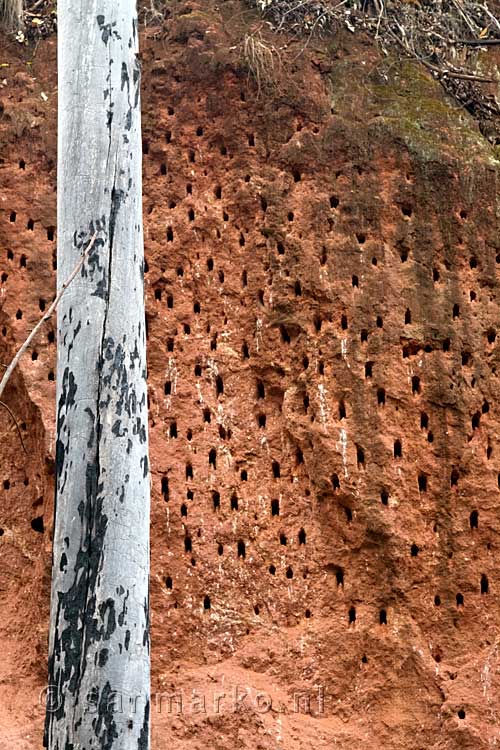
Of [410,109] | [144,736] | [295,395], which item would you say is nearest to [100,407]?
[144,736]

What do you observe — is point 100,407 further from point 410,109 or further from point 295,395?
point 410,109

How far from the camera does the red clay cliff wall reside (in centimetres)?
787

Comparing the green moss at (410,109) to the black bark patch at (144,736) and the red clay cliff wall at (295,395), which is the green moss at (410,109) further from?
the black bark patch at (144,736)

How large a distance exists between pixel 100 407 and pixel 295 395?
3.84 meters

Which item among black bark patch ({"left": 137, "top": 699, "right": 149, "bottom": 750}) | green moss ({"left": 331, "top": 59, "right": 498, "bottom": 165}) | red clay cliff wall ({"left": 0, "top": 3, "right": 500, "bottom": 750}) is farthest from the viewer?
green moss ({"left": 331, "top": 59, "right": 498, "bottom": 165})

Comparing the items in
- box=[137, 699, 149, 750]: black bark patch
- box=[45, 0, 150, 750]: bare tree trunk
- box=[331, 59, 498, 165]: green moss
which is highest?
box=[331, 59, 498, 165]: green moss

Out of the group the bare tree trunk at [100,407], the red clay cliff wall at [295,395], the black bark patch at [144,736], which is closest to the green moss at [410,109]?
the red clay cliff wall at [295,395]

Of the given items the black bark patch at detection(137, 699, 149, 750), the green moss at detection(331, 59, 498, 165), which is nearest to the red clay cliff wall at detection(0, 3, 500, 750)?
the green moss at detection(331, 59, 498, 165)

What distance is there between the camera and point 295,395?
27.8 feet

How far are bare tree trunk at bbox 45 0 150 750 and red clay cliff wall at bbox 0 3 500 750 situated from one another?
330cm

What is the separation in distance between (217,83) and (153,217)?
1.18 metres

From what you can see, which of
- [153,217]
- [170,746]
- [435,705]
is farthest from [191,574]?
[153,217]

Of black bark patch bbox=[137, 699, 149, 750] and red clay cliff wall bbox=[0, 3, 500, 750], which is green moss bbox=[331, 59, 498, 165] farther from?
black bark patch bbox=[137, 699, 149, 750]

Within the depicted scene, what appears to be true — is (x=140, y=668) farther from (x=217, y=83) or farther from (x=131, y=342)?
(x=217, y=83)
